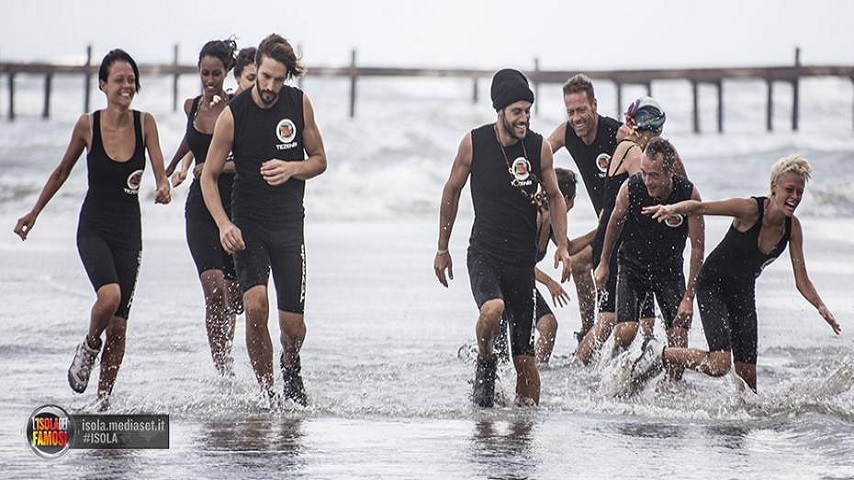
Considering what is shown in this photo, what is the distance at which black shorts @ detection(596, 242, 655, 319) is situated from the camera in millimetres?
9625

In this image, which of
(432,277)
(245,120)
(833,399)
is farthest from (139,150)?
A: (432,277)

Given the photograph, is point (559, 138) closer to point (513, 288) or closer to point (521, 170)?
point (521, 170)

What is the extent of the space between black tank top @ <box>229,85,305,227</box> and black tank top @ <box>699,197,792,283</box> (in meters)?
2.51

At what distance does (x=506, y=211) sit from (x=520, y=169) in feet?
0.79

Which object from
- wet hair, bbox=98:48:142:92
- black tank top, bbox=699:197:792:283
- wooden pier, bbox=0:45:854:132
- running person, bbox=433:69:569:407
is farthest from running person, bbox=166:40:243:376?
wooden pier, bbox=0:45:854:132

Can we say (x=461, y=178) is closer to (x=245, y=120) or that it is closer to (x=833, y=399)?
(x=245, y=120)

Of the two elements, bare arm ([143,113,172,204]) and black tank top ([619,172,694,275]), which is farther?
black tank top ([619,172,694,275])

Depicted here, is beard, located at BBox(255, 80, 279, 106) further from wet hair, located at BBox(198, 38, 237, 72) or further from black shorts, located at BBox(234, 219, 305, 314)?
wet hair, located at BBox(198, 38, 237, 72)

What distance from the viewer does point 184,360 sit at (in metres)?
10.2

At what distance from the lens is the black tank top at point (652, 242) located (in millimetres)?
9070

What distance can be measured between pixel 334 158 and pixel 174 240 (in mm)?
19039

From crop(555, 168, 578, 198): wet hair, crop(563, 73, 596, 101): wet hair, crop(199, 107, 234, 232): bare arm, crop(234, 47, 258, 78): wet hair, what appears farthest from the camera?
crop(555, 168, 578, 198): wet hair

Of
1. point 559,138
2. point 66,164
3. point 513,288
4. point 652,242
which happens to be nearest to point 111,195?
point 66,164

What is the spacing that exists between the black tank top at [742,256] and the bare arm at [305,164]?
2384 millimetres
